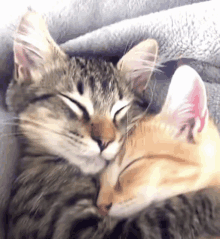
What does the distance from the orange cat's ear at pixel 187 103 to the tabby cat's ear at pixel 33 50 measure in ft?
0.64

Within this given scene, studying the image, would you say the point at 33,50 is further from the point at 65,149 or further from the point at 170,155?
the point at 170,155

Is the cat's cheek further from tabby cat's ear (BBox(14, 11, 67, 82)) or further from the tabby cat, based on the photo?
tabby cat's ear (BBox(14, 11, 67, 82))

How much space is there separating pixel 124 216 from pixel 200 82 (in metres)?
0.26

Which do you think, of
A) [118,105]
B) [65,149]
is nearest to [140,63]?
[118,105]

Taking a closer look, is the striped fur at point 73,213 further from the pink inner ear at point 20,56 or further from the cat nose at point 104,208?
the pink inner ear at point 20,56

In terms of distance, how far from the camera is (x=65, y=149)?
1.41ft

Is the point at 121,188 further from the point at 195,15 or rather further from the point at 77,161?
the point at 195,15

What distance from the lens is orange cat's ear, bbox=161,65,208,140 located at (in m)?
0.48

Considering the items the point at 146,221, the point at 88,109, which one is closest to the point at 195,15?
the point at 88,109

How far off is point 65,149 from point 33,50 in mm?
163

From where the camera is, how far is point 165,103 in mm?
482

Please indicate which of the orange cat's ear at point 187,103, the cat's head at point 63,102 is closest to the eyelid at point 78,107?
the cat's head at point 63,102

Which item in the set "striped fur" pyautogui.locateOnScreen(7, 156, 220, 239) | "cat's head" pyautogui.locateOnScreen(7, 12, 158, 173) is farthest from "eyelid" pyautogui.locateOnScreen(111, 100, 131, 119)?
"striped fur" pyautogui.locateOnScreen(7, 156, 220, 239)

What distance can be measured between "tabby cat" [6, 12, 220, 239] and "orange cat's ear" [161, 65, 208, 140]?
0.09m
